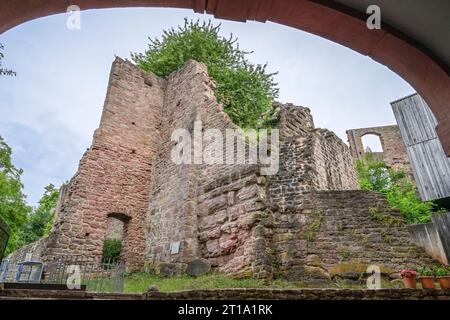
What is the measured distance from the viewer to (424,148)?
1236 cm

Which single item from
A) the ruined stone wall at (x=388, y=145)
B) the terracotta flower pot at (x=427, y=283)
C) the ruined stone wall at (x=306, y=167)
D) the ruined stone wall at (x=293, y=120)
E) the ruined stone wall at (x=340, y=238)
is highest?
the ruined stone wall at (x=388, y=145)

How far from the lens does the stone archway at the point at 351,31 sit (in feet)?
6.75

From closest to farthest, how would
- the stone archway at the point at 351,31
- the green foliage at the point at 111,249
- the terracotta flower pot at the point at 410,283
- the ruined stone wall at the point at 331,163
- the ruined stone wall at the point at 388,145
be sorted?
the stone archway at the point at 351,31 → the terracotta flower pot at the point at 410,283 → the ruined stone wall at the point at 331,163 → the green foliage at the point at 111,249 → the ruined stone wall at the point at 388,145

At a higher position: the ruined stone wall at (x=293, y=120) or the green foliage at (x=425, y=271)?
the ruined stone wall at (x=293, y=120)

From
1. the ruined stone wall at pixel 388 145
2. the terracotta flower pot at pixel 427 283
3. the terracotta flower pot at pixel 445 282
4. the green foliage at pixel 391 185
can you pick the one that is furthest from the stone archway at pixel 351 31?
the ruined stone wall at pixel 388 145

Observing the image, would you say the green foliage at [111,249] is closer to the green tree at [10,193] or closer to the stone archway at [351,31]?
the green tree at [10,193]

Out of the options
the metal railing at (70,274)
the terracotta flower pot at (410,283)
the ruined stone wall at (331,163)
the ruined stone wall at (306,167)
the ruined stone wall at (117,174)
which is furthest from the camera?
the ruined stone wall at (331,163)

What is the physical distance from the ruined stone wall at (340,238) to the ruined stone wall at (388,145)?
15.2 metres

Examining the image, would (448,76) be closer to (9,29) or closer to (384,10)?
(384,10)

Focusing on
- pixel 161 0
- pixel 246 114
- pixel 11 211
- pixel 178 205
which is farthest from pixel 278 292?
pixel 11 211

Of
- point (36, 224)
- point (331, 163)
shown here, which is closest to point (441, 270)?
point (331, 163)

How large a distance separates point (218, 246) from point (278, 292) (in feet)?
11.6

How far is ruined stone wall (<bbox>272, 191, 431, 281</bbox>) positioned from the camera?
7.28m

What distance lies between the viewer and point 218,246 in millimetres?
8328
